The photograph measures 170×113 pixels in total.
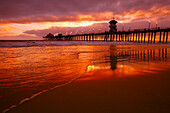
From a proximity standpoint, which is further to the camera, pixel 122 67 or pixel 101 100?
pixel 122 67

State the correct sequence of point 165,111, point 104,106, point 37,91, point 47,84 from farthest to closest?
1. point 47,84
2. point 37,91
3. point 104,106
4. point 165,111

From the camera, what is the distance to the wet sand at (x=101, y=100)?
5.38 ft

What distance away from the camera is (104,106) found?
5.63 ft

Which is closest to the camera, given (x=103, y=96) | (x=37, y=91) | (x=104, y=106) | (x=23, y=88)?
(x=104, y=106)

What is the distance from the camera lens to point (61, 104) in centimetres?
179

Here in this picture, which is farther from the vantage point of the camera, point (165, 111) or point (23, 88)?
point (23, 88)

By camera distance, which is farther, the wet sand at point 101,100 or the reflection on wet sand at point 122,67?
the reflection on wet sand at point 122,67

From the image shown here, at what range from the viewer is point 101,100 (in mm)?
1884

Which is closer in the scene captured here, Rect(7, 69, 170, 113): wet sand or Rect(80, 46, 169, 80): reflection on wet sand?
Rect(7, 69, 170, 113): wet sand

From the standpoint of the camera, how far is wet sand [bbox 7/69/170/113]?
164cm

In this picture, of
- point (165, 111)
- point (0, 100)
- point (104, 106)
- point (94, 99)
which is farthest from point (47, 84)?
point (165, 111)

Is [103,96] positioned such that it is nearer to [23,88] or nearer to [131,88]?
[131,88]

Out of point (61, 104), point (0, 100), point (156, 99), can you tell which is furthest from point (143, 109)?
point (0, 100)

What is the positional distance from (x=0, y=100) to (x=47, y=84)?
0.90m
